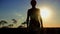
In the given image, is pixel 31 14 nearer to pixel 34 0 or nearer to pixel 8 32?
pixel 34 0

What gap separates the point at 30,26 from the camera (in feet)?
18.2

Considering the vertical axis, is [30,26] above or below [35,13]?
below

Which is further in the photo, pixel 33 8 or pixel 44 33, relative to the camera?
pixel 33 8

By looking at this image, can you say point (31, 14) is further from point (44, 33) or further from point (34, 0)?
point (44, 33)

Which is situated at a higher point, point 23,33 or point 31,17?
point 31,17

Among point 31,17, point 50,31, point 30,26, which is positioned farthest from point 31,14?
point 50,31

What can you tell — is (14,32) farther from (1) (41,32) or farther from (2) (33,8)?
(2) (33,8)

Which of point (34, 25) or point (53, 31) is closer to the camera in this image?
point (53, 31)

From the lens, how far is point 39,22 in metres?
5.71

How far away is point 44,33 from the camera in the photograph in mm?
4973

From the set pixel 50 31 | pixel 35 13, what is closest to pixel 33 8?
pixel 35 13

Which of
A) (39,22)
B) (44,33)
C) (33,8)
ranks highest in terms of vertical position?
(33,8)

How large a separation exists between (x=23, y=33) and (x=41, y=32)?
1.86 ft

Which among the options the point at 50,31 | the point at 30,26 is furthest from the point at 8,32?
the point at 50,31
